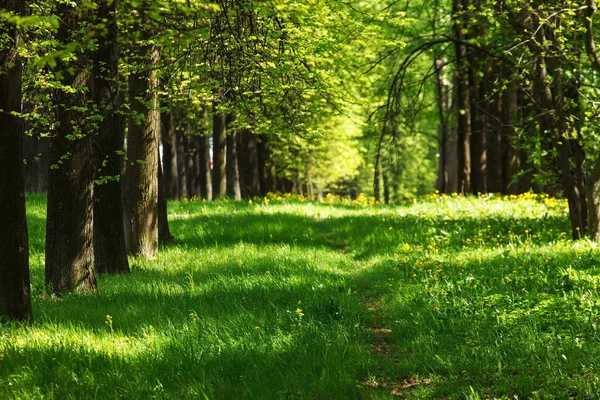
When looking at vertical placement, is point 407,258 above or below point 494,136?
below

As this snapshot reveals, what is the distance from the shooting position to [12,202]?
5.99 m

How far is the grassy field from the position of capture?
14.9ft

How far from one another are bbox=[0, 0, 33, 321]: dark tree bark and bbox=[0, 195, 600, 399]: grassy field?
39cm

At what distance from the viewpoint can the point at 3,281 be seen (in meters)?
6.04

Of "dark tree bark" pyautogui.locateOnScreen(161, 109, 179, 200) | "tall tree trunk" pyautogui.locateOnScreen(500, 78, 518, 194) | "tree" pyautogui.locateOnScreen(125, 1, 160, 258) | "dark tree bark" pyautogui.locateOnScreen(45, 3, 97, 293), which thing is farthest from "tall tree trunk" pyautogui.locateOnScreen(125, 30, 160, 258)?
"tall tree trunk" pyautogui.locateOnScreen(500, 78, 518, 194)

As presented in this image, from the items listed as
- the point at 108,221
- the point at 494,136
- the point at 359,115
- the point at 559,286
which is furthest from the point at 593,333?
the point at 359,115

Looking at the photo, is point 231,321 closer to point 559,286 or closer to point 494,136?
point 559,286

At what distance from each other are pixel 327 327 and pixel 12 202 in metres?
3.62

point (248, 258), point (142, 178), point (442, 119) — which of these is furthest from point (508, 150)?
point (142, 178)

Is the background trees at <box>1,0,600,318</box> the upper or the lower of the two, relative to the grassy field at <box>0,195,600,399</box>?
upper

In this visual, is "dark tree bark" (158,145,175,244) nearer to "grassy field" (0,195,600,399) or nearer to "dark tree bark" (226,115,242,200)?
"grassy field" (0,195,600,399)

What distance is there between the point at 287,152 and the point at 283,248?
15650 mm

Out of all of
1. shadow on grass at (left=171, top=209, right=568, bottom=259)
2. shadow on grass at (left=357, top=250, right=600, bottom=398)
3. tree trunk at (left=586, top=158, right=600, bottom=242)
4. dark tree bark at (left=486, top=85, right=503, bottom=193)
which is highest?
dark tree bark at (left=486, top=85, right=503, bottom=193)

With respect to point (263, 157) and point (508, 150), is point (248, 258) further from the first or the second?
point (263, 157)
